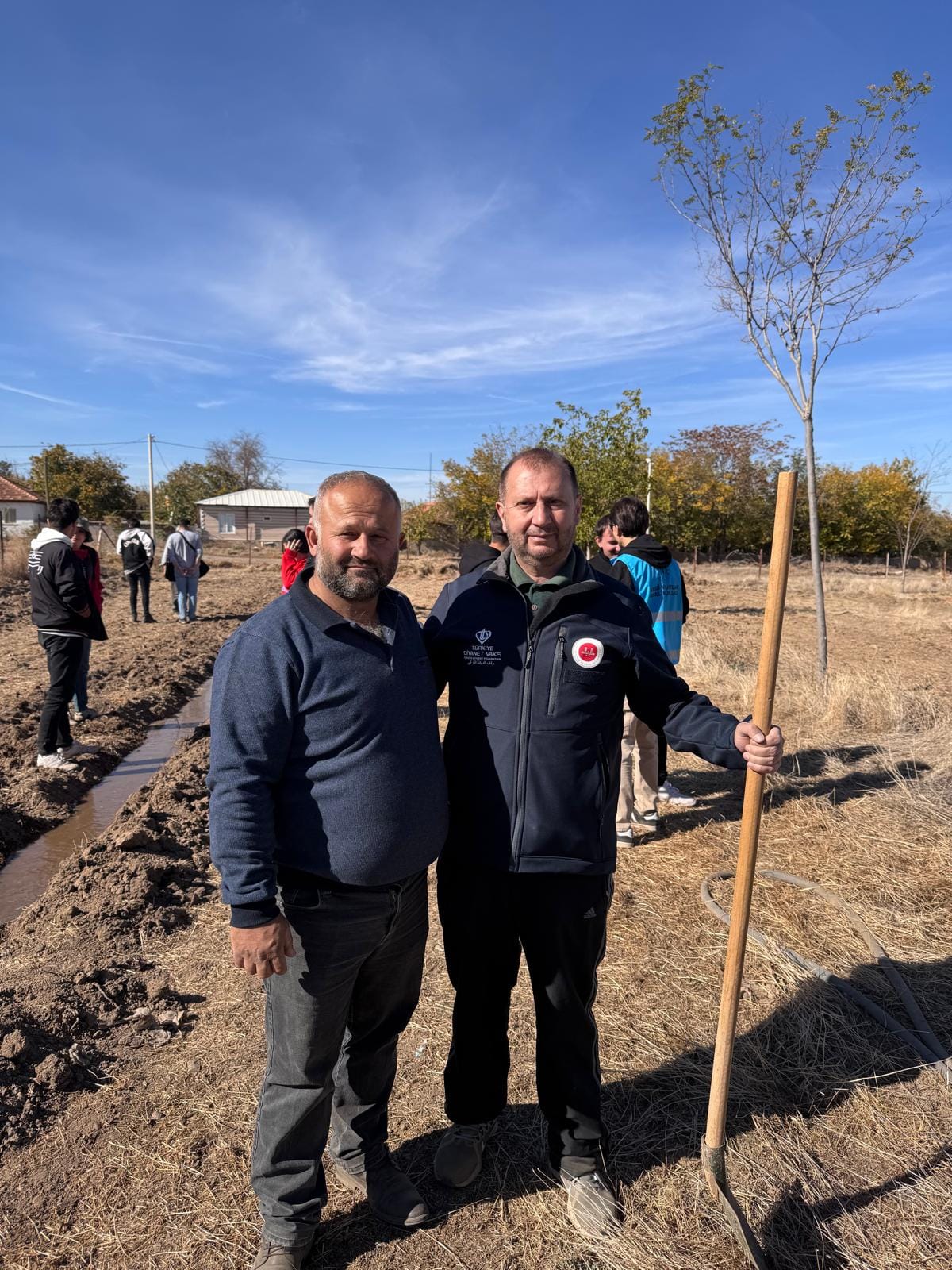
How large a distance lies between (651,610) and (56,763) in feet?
16.2

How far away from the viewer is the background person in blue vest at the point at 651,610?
16.1 feet

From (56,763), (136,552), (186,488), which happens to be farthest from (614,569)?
(186,488)

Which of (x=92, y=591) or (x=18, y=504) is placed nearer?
(x=92, y=591)

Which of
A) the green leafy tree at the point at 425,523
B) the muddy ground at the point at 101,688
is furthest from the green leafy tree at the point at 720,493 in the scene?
the muddy ground at the point at 101,688

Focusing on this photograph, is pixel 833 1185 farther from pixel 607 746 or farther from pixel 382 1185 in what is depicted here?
pixel 607 746

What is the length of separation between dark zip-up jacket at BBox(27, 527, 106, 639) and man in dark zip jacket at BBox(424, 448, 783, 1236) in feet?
16.2

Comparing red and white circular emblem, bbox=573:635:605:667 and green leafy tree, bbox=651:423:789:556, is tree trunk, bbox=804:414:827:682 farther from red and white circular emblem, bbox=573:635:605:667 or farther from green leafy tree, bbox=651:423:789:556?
green leafy tree, bbox=651:423:789:556

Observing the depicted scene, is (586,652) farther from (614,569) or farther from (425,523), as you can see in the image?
(425,523)

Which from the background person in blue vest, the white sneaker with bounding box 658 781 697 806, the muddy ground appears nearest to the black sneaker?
the background person in blue vest

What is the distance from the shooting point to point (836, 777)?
19.9 feet

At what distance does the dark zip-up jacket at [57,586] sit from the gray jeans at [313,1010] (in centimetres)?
513

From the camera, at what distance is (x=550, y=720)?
7.11 ft

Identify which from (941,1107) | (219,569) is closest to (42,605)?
(941,1107)

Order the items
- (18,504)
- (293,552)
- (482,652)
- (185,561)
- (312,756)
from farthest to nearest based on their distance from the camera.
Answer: (18,504) → (185,561) → (293,552) → (482,652) → (312,756)
